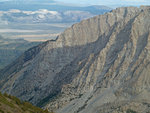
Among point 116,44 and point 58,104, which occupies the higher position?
point 116,44

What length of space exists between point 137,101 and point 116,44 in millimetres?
28607

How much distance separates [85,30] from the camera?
13162cm

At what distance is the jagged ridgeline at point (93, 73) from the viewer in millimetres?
77950

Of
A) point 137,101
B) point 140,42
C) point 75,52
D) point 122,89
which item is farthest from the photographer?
point 75,52

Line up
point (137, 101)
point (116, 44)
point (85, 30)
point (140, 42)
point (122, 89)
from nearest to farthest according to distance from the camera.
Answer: point (137, 101)
point (122, 89)
point (140, 42)
point (116, 44)
point (85, 30)

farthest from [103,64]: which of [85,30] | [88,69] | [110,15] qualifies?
[110,15]

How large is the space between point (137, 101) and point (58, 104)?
21507mm

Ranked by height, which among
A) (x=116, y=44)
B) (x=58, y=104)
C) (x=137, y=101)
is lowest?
(x=58, y=104)

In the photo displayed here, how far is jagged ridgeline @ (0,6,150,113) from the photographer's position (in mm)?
77950

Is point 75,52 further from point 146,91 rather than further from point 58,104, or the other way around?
point 146,91

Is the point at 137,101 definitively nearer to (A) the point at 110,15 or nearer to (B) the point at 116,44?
(B) the point at 116,44

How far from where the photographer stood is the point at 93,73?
91.6 meters

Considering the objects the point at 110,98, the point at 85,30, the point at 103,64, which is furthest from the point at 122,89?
the point at 85,30

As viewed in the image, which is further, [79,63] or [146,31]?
[79,63]
